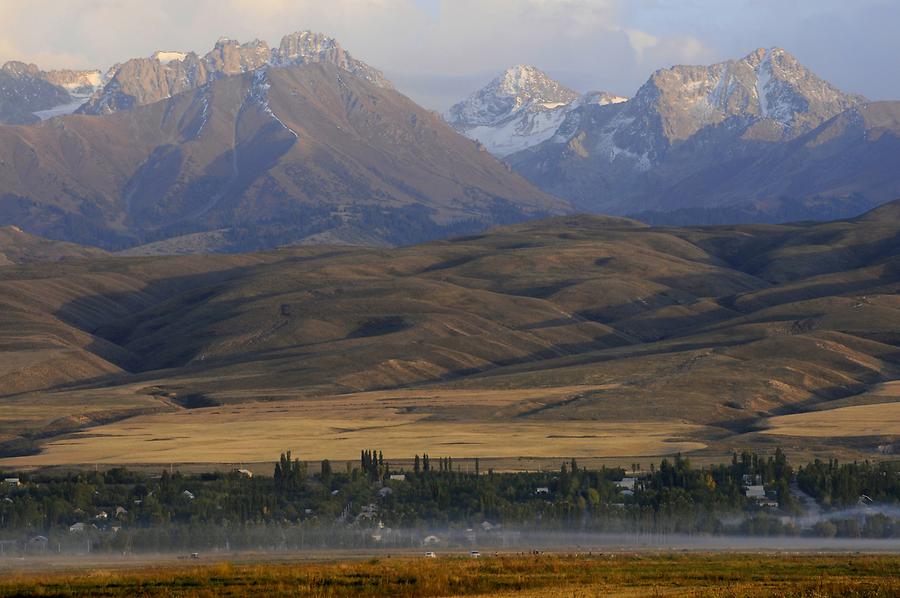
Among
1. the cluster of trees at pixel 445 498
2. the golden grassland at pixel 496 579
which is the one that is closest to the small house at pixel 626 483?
the cluster of trees at pixel 445 498

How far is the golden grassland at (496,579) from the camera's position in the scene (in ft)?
245

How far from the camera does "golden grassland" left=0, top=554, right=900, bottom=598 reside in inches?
2940

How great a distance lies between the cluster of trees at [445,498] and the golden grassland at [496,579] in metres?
36.5

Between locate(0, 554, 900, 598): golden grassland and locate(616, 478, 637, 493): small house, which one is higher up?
locate(616, 478, 637, 493): small house

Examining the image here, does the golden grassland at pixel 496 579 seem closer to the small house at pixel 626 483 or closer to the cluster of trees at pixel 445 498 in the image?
the cluster of trees at pixel 445 498

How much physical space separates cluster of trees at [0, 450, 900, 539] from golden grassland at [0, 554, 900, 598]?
36.5 m

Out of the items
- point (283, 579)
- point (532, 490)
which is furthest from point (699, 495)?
point (283, 579)

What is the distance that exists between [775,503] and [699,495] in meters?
6.25

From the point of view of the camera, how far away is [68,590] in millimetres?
78500

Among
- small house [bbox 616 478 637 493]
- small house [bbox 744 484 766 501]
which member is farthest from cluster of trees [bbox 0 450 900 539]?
small house [bbox 744 484 766 501]

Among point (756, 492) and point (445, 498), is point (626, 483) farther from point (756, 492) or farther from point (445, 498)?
point (445, 498)

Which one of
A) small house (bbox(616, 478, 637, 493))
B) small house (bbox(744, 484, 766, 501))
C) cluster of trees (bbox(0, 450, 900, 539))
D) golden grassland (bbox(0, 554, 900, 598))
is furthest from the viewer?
small house (bbox(616, 478, 637, 493))

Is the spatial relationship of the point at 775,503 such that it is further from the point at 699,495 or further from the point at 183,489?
the point at 183,489

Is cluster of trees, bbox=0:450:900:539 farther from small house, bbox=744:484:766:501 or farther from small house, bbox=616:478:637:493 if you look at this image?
small house, bbox=744:484:766:501
